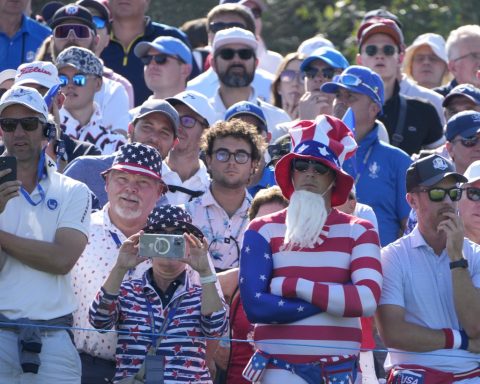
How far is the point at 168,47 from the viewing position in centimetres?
1311

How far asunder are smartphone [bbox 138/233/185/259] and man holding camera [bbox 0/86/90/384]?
1.85ft

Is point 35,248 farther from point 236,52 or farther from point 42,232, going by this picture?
point 236,52

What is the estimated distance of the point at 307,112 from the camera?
497 inches

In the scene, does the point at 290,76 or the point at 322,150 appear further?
the point at 290,76

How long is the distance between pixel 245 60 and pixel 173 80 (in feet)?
2.21

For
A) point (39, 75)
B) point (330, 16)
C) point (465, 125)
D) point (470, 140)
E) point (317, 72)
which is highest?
point (330, 16)

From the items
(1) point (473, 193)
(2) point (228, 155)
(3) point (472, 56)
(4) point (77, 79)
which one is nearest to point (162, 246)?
(2) point (228, 155)

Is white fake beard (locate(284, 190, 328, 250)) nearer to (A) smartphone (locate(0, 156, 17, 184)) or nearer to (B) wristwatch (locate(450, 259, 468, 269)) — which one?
(B) wristwatch (locate(450, 259, 468, 269))

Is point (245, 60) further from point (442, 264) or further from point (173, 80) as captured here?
point (442, 264)

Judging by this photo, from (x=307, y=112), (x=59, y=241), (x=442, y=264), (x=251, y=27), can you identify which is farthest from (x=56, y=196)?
(x=251, y=27)

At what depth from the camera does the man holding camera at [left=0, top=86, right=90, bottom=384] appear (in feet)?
28.3

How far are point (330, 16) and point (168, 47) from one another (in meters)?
6.50

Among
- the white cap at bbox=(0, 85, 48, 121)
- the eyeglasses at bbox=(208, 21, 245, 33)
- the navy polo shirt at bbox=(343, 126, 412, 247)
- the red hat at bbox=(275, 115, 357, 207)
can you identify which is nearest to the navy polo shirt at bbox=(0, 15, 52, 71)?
the eyeglasses at bbox=(208, 21, 245, 33)

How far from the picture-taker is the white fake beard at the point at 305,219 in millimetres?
8305
